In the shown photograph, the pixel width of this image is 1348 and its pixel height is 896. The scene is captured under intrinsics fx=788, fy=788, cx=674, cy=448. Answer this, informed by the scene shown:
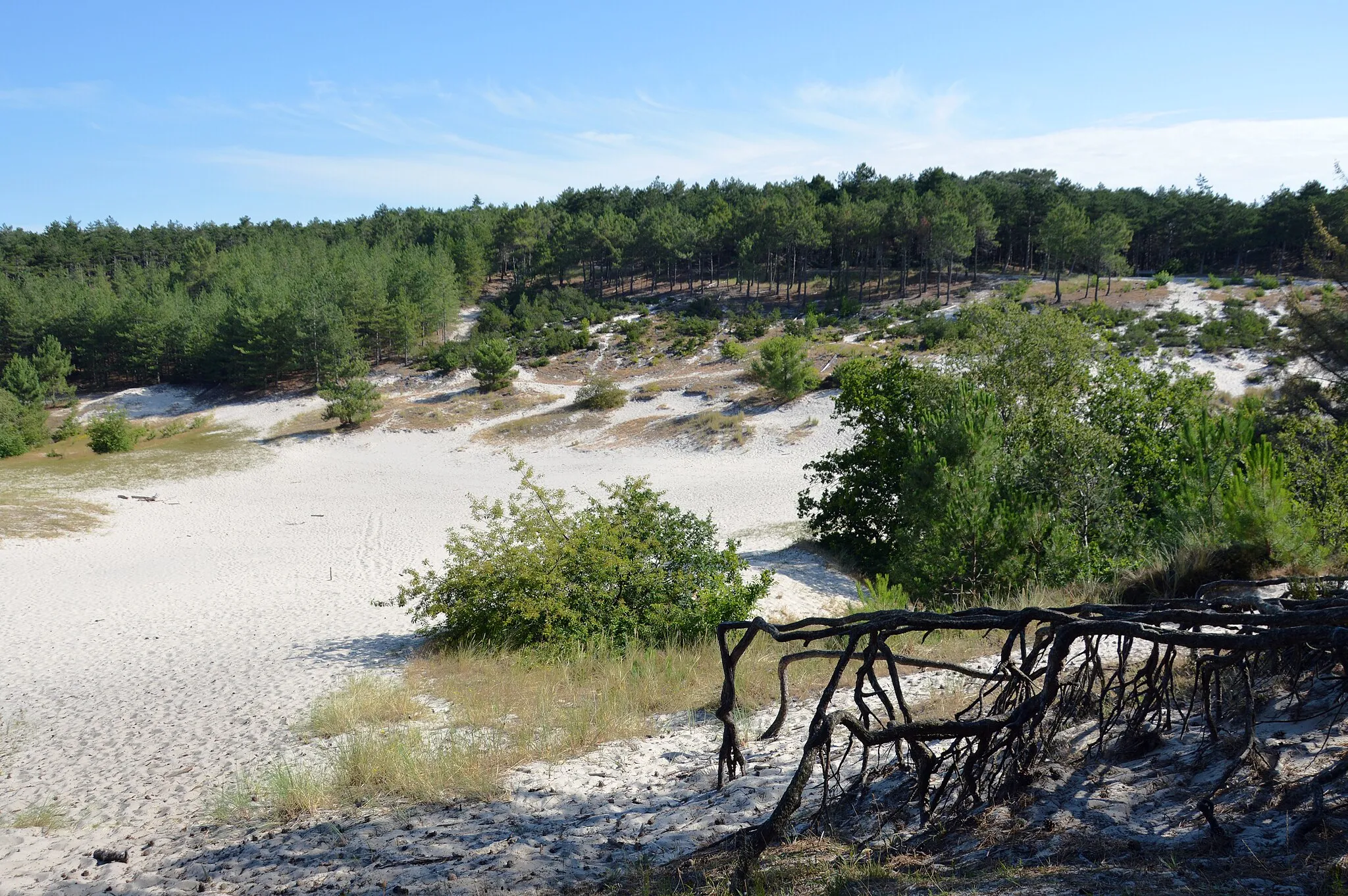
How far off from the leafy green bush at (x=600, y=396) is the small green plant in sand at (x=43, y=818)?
38933 mm

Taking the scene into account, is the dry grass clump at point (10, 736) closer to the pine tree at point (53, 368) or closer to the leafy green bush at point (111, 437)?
the leafy green bush at point (111, 437)

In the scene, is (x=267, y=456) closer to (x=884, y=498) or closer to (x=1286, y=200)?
(x=884, y=498)

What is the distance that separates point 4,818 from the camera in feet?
20.7

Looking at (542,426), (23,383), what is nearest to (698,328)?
(542,426)

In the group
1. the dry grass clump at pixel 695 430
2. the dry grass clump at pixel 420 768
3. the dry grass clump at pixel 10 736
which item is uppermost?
the dry grass clump at pixel 420 768

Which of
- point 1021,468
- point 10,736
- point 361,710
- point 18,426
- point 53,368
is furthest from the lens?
point 53,368

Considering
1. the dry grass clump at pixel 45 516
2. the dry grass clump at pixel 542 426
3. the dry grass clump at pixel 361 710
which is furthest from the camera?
the dry grass clump at pixel 542 426

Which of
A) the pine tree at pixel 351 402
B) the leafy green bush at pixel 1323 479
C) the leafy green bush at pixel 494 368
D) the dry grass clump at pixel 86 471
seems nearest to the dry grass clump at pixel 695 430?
the leafy green bush at pixel 494 368

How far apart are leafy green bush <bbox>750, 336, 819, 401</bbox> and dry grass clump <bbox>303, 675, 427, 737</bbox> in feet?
113

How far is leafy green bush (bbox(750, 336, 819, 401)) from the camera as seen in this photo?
4134cm

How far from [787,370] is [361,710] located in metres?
35.3

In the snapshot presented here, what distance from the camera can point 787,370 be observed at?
136 ft

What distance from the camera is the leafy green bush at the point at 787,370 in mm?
41344

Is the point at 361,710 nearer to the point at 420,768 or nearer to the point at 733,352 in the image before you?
the point at 420,768
